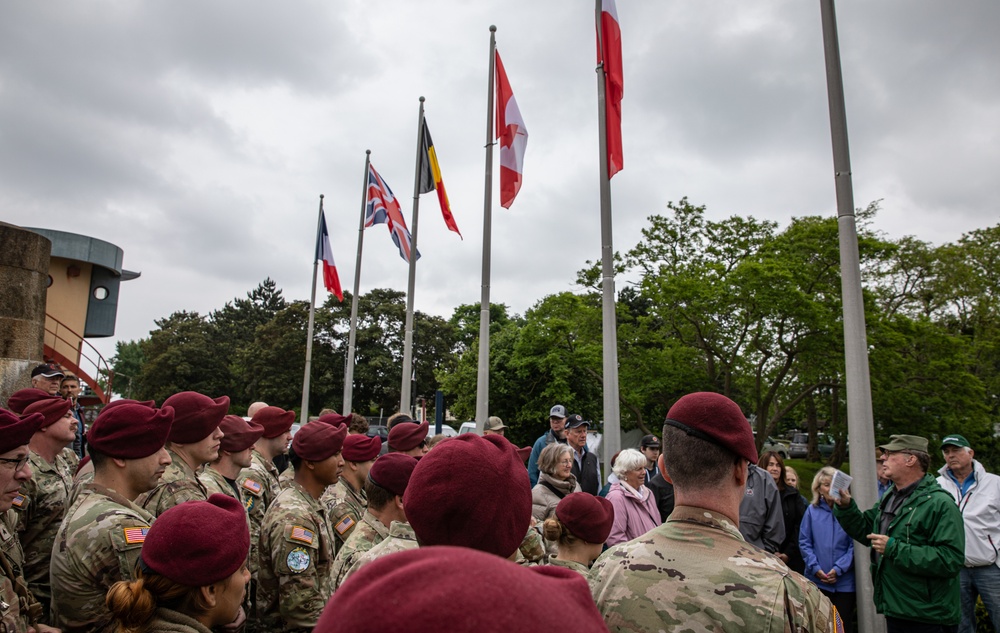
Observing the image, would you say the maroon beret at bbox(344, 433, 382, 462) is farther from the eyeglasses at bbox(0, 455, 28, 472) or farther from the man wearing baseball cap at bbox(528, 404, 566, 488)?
the man wearing baseball cap at bbox(528, 404, 566, 488)

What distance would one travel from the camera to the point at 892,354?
62.3 feet

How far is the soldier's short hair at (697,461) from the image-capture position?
7.47 feet

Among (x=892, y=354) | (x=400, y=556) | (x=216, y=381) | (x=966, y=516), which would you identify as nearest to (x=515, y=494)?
(x=400, y=556)

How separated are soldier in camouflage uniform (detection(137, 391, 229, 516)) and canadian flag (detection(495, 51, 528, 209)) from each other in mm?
8456

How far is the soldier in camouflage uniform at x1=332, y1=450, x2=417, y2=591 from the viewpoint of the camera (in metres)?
3.82

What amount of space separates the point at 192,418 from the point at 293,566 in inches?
50.7

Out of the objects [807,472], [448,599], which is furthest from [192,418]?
[807,472]

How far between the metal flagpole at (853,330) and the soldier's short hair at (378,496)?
485 cm

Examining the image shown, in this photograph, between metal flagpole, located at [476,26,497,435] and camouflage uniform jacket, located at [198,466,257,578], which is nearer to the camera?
camouflage uniform jacket, located at [198,466,257,578]

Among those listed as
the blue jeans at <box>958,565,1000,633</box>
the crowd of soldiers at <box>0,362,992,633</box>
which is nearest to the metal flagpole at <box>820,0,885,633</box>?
the blue jeans at <box>958,565,1000,633</box>

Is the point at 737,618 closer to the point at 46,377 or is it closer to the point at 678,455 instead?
the point at 678,455

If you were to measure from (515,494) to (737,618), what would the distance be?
74cm

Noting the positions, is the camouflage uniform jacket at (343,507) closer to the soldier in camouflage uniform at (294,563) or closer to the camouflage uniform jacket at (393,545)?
the soldier in camouflage uniform at (294,563)

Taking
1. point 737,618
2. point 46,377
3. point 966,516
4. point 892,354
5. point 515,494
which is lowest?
point 966,516
